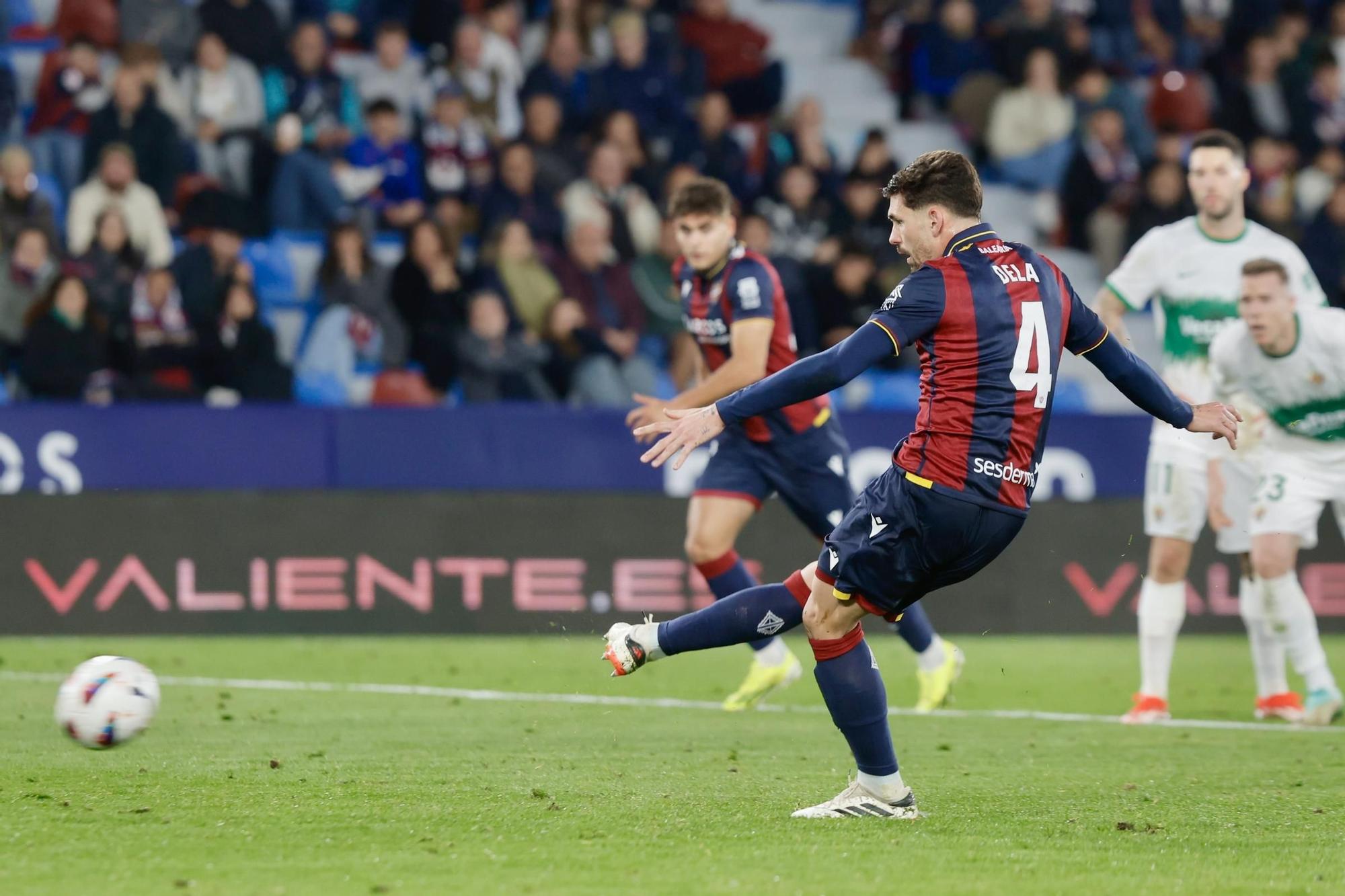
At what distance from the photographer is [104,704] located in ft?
22.3

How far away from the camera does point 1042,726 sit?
8.92 meters

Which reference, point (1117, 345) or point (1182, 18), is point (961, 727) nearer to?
point (1117, 345)

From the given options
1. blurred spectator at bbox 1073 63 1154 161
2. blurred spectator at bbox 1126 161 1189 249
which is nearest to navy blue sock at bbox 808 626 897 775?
blurred spectator at bbox 1126 161 1189 249

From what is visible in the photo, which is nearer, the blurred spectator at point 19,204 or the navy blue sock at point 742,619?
the navy blue sock at point 742,619

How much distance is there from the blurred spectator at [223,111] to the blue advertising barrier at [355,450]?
3176mm

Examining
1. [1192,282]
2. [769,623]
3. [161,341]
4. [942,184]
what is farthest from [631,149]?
[942,184]

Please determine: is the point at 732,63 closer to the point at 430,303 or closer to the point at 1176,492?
the point at 430,303

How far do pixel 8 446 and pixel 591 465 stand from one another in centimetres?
402

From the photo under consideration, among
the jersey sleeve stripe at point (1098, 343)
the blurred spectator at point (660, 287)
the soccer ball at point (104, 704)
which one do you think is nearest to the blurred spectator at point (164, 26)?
the blurred spectator at point (660, 287)

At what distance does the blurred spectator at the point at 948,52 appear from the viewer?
19.6 metres

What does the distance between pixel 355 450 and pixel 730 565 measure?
523 cm

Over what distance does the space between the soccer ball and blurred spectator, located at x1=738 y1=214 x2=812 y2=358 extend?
9.09 meters

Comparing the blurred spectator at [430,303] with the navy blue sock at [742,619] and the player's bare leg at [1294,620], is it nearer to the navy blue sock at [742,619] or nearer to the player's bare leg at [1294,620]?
the player's bare leg at [1294,620]

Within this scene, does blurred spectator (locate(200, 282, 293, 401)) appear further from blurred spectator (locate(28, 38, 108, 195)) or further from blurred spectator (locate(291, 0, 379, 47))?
blurred spectator (locate(291, 0, 379, 47))
